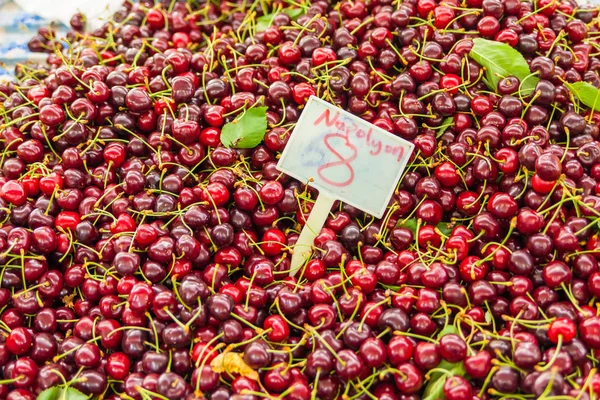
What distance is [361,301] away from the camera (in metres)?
1.49

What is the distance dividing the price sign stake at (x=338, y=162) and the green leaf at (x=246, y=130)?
0.18 meters

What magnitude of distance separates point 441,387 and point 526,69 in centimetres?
114

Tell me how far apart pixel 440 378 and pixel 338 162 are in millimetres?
713

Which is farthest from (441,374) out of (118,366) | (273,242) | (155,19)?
(155,19)

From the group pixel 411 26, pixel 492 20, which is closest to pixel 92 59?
pixel 411 26

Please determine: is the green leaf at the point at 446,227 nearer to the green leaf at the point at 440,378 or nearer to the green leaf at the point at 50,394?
the green leaf at the point at 440,378

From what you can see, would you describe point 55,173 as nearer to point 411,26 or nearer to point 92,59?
point 92,59

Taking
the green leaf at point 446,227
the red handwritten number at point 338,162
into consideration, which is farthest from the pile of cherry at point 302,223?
the red handwritten number at point 338,162

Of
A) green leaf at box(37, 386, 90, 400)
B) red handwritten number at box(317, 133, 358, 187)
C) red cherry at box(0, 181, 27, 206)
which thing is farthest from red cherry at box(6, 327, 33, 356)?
red handwritten number at box(317, 133, 358, 187)

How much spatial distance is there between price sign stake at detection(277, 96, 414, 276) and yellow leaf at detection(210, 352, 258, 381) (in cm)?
38

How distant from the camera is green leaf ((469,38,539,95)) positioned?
1834 millimetres

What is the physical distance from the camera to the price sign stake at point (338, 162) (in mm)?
1676

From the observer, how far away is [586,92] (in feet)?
5.85

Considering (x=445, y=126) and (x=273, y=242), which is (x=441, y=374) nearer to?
(x=273, y=242)
